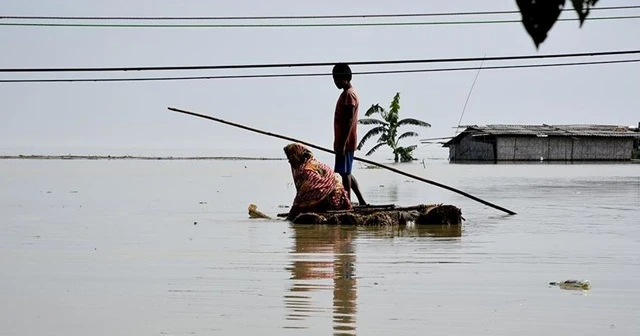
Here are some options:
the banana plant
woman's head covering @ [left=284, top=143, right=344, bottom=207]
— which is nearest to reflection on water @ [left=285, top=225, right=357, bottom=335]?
woman's head covering @ [left=284, top=143, right=344, bottom=207]

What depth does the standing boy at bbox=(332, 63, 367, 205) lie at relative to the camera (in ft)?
38.6

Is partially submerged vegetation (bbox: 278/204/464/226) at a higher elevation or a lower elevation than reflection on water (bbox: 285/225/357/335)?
higher

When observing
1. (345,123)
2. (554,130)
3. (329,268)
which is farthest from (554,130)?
(329,268)

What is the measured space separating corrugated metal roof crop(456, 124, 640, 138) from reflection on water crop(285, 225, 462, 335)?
41.1m

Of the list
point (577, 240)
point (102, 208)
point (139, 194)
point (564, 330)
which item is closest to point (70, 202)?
point (102, 208)

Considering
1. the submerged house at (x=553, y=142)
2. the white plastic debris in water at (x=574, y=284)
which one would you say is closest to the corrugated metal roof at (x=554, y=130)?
the submerged house at (x=553, y=142)

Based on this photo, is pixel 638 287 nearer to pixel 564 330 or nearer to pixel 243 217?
pixel 564 330

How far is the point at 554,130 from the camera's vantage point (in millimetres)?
53625

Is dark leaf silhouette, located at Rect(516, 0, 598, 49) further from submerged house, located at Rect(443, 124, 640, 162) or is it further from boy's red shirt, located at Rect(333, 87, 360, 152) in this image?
submerged house, located at Rect(443, 124, 640, 162)

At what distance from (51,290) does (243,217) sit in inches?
289

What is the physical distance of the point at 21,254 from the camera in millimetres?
8969

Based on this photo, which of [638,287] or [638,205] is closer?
[638,287]

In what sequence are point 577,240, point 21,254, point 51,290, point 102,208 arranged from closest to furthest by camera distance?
1. point 51,290
2. point 21,254
3. point 577,240
4. point 102,208

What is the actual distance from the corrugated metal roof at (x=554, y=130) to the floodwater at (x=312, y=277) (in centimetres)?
3873
